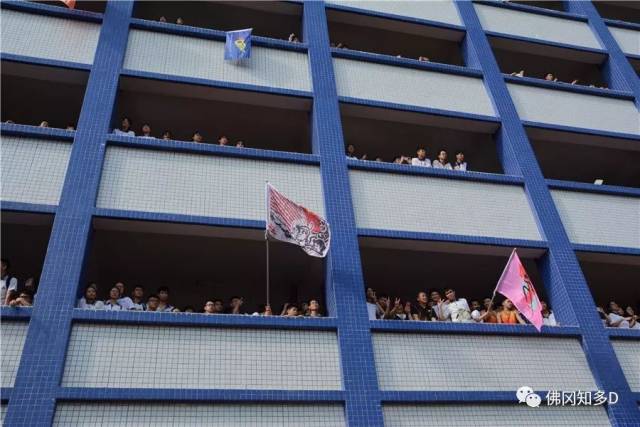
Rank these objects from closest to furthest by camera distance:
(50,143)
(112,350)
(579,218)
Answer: (112,350) → (50,143) → (579,218)

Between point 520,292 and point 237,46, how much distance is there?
7957mm

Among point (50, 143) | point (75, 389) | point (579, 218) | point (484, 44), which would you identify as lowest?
point (75, 389)

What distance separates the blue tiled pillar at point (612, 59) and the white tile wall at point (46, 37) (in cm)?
1385

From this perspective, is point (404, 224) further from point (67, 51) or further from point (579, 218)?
point (67, 51)

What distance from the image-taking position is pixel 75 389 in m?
7.98

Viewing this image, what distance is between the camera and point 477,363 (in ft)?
31.7

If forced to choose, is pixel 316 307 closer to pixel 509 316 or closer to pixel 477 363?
pixel 477 363

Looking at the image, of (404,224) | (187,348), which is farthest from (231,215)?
(404,224)

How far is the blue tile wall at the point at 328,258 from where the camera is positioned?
27.2 ft

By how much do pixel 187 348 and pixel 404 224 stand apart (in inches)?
188

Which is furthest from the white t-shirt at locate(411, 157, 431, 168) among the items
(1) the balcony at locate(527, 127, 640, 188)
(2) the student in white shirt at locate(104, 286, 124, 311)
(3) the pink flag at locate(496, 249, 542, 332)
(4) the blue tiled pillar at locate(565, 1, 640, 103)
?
(4) the blue tiled pillar at locate(565, 1, 640, 103)

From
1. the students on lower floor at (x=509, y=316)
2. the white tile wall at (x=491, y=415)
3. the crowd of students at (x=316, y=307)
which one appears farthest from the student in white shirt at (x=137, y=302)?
the students on lower floor at (x=509, y=316)

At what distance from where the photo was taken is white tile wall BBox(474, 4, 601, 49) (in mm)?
16484

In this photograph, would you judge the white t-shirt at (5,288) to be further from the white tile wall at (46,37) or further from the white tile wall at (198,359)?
the white tile wall at (46,37)
